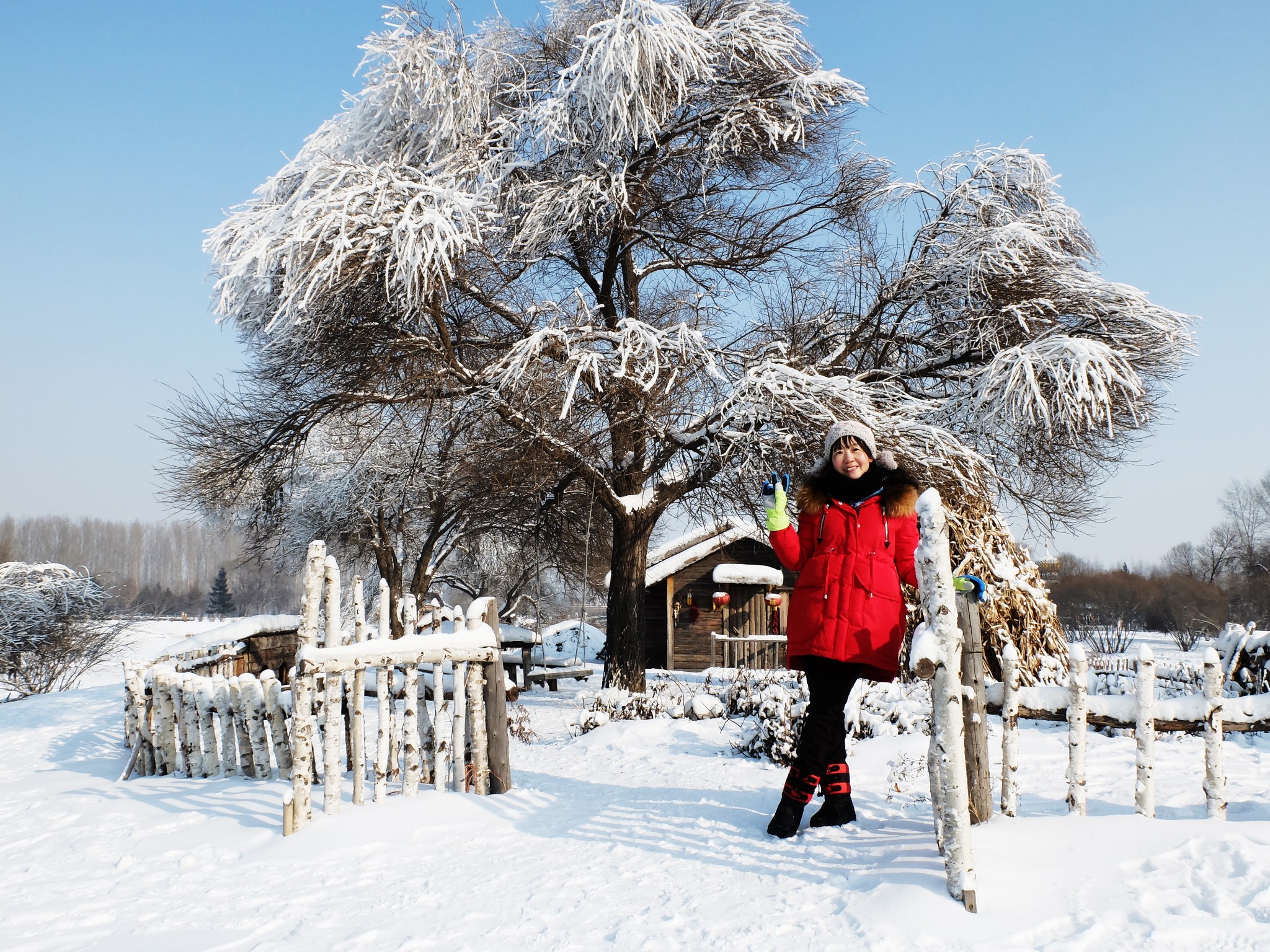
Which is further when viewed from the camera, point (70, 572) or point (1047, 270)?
point (70, 572)

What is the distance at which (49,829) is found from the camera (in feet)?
15.5

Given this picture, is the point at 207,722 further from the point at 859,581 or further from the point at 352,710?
the point at 859,581

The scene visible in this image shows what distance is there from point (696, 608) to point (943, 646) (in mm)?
18559

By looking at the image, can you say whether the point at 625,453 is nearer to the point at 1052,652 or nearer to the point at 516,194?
the point at 516,194

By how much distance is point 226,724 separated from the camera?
18.6ft

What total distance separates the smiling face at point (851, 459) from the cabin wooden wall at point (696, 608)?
17199 millimetres

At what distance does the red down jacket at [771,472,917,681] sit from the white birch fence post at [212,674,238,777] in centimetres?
399

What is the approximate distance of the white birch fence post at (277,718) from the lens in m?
5.26

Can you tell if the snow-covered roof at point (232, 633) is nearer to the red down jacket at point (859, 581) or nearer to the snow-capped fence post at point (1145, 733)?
the red down jacket at point (859, 581)

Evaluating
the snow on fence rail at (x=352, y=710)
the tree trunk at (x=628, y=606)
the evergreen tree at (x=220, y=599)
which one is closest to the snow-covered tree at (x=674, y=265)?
the tree trunk at (x=628, y=606)

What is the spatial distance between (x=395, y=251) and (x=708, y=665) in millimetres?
15299

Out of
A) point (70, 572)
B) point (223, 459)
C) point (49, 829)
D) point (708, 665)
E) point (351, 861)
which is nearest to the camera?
point (351, 861)

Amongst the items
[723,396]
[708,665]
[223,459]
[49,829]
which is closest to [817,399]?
[723,396]

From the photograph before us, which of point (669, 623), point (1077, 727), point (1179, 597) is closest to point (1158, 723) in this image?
point (1077, 727)
